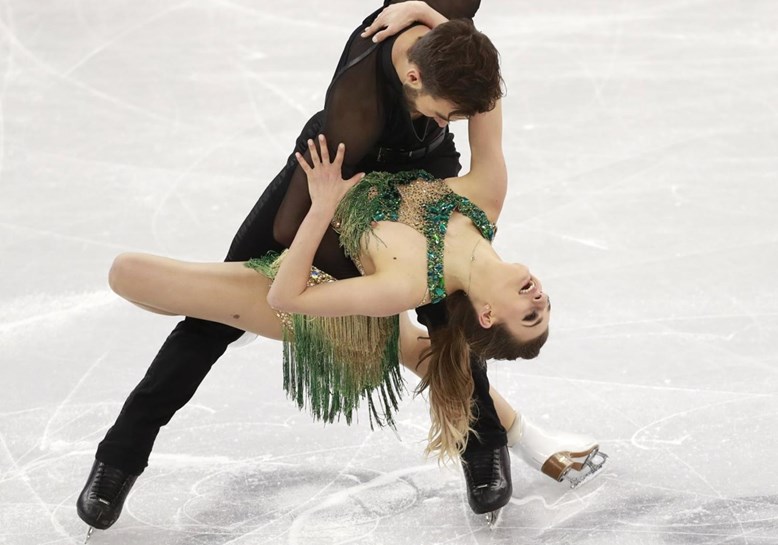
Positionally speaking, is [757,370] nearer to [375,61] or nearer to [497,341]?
[497,341]

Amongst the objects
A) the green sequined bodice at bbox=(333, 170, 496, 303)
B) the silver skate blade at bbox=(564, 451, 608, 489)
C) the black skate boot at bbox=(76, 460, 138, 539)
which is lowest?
the silver skate blade at bbox=(564, 451, 608, 489)

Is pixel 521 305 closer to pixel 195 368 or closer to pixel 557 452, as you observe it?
pixel 557 452

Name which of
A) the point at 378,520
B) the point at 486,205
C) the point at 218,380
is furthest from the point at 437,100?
the point at 218,380

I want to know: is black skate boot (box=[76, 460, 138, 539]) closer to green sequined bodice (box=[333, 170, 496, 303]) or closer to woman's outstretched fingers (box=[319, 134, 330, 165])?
green sequined bodice (box=[333, 170, 496, 303])

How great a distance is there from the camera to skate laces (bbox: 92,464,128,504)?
329 cm

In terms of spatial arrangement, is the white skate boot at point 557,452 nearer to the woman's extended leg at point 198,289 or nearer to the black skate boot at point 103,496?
the woman's extended leg at point 198,289

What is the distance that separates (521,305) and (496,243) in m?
1.73

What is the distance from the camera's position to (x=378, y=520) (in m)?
3.36

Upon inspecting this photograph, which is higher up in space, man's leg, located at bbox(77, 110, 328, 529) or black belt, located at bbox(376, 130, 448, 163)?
black belt, located at bbox(376, 130, 448, 163)

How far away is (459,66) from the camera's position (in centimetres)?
285

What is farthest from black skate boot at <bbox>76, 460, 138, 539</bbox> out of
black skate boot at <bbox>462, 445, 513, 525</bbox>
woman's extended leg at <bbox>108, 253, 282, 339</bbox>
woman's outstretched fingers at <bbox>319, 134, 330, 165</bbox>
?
woman's outstretched fingers at <bbox>319, 134, 330, 165</bbox>

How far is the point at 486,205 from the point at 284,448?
103cm

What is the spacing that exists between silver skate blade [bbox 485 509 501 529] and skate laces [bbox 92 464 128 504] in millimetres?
1010

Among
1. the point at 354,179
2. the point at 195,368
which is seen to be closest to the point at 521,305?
the point at 354,179
